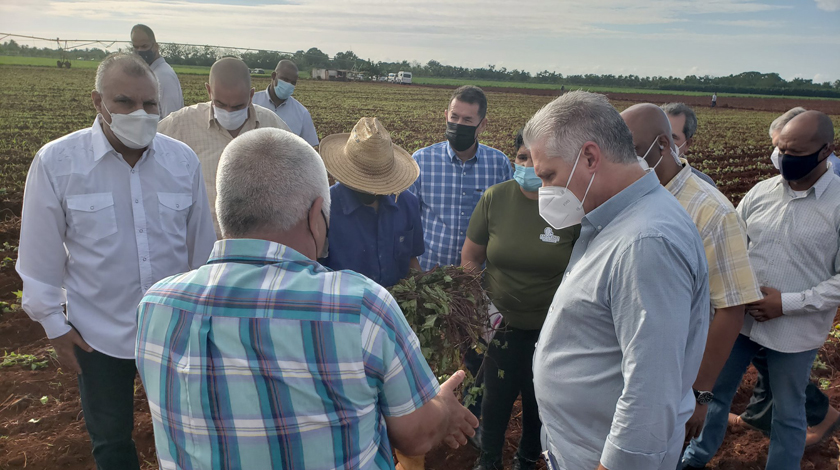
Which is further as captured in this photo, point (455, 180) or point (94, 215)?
point (455, 180)

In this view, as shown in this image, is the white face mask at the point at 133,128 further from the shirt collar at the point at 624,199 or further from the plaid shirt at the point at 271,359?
the shirt collar at the point at 624,199

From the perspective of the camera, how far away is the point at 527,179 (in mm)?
3219

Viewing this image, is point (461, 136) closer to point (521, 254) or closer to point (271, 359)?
point (521, 254)

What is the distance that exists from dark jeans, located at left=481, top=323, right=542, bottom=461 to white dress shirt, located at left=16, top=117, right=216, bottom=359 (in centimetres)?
202

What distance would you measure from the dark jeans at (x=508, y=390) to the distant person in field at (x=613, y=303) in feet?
4.29

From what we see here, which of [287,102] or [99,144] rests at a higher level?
[287,102]

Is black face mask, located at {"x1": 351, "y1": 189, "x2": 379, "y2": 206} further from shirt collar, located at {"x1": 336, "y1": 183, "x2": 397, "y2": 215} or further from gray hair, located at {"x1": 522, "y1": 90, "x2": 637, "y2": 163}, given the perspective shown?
gray hair, located at {"x1": 522, "y1": 90, "x2": 637, "y2": 163}

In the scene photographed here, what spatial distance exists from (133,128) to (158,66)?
161 inches

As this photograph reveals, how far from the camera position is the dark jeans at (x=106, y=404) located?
9.04ft

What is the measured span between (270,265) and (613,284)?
1061 mm

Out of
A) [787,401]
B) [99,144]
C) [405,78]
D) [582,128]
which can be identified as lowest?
[787,401]

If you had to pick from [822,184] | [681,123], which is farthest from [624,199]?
[681,123]

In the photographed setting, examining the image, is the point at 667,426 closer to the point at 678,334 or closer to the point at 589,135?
the point at 678,334

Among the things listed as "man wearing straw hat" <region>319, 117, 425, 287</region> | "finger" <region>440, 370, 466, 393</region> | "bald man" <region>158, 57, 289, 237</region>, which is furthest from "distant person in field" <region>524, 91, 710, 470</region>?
"bald man" <region>158, 57, 289, 237</region>
